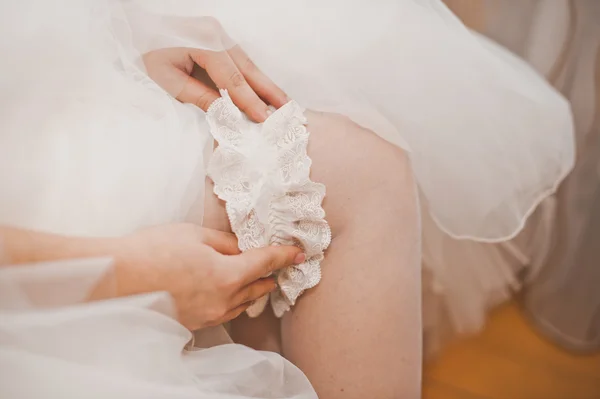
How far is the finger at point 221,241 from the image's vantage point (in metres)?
0.51

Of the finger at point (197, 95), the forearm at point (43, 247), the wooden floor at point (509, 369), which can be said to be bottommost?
the wooden floor at point (509, 369)

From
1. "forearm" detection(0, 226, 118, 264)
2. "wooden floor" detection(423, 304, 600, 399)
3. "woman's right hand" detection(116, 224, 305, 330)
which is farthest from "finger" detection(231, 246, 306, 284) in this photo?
"wooden floor" detection(423, 304, 600, 399)

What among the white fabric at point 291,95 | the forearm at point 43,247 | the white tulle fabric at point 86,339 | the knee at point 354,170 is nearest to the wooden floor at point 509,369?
the white fabric at point 291,95

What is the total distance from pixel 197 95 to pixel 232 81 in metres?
0.04

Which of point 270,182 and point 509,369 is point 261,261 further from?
point 509,369

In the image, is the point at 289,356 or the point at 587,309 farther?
the point at 587,309

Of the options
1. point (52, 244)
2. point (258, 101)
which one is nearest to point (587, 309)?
point (258, 101)

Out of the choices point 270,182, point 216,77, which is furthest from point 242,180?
point 216,77

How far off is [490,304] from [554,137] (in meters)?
0.45

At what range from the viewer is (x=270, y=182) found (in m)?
0.51

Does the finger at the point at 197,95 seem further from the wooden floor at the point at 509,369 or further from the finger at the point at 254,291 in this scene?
the wooden floor at the point at 509,369

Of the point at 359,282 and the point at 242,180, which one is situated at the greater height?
the point at 242,180

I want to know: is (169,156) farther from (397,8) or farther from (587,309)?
(587,309)

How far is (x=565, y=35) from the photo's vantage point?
2.68ft
